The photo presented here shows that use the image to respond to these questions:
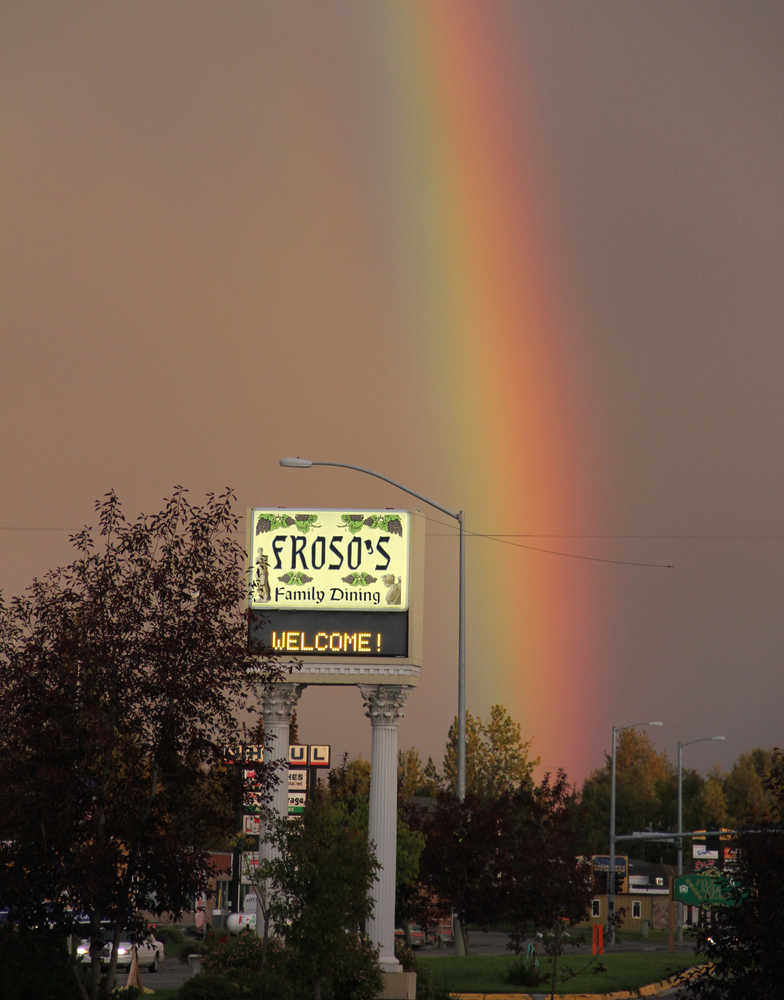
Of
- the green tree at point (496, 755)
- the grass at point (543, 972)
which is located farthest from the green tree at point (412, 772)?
the grass at point (543, 972)

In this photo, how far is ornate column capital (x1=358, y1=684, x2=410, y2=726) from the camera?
38469 millimetres

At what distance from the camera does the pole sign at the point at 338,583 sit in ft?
127

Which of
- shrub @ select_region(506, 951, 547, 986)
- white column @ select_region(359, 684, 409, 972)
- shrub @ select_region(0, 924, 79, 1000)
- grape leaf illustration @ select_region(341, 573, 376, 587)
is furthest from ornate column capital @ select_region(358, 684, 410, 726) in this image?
shrub @ select_region(0, 924, 79, 1000)

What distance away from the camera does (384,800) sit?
3803cm

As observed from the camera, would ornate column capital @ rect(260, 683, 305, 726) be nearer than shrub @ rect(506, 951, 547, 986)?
Yes

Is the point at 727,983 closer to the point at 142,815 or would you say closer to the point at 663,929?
the point at 142,815

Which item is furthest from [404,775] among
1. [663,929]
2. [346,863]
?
[346,863]

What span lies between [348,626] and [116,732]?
726 inches

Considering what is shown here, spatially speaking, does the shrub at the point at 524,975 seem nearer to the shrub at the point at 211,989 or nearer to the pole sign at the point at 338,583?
the pole sign at the point at 338,583

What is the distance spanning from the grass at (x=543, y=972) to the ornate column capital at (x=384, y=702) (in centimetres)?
637

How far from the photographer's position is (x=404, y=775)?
5374 inches

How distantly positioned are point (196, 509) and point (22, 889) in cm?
553

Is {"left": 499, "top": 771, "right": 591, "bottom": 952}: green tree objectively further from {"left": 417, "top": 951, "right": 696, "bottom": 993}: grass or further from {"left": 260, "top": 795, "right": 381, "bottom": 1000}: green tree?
{"left": 260, "top": 795, "right": 381, "bottom": 1000}: green tree

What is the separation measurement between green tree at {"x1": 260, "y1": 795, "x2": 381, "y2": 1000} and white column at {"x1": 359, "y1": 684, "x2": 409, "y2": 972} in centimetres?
941
